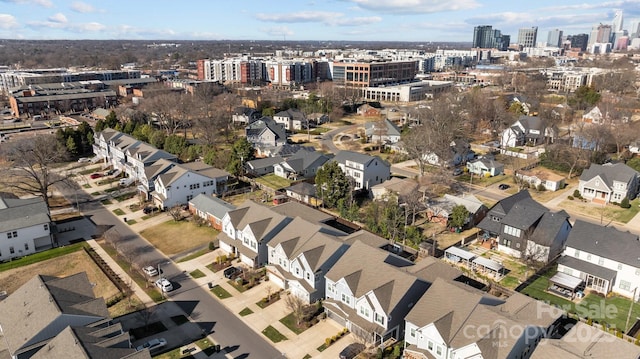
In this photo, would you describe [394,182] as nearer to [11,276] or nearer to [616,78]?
[11,276]

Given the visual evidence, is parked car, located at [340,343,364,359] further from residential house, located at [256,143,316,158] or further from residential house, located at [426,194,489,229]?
residential house, located at [256,143,316,158]

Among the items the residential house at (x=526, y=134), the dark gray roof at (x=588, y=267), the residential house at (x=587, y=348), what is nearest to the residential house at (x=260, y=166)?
the dark gray roof at (x=588, y=267)

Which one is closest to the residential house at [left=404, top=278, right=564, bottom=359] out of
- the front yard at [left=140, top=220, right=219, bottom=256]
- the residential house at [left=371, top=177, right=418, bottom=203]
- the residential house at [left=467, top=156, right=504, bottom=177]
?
the residential house at [left=371, top=177, right=418, bottom=203]

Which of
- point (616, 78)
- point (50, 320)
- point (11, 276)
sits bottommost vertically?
point (11, 276)

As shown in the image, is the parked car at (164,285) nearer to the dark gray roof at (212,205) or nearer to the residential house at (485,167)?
the dark gray roof at (212,205)

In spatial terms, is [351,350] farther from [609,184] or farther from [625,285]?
[609,184]

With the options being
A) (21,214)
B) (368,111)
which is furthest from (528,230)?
(368,111)

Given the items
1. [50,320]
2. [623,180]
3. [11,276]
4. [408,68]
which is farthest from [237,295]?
[408,68]

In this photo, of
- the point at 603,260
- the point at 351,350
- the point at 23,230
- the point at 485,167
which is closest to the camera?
the point at 351,350
